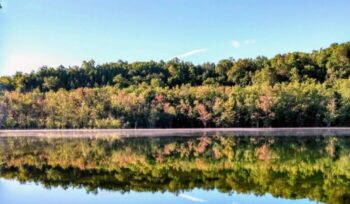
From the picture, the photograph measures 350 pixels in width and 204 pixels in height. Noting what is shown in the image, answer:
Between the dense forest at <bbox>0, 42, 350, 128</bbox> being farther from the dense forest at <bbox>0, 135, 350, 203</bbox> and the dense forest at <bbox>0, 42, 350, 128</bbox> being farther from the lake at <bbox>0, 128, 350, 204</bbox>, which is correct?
the lake at <bbox>0, 128, 350, 204</bbox>

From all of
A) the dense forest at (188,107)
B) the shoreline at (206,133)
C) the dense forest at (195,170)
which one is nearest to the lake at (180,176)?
the dense forest at (195,170)

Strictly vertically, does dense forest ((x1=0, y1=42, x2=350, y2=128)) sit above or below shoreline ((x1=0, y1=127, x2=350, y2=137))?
above

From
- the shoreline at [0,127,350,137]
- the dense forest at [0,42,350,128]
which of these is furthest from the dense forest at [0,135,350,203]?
the dense forest at [0,42,350,128]

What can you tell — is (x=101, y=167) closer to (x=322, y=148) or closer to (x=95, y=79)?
(x=322, y=148)

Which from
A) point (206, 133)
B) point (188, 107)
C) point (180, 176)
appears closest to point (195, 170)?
point (180, 176)

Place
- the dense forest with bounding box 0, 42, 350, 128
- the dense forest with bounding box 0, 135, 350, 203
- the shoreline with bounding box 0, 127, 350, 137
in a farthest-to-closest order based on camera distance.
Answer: the dense forest with bounding box 0, 42, 350, 128 → the shoreline with bounding box 0, 127, 350, 137 → the dense forest with bounding box 0, 135, 350, 203

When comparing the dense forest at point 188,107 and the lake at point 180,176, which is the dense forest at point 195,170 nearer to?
the lake at point 180,176

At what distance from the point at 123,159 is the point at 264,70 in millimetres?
52120

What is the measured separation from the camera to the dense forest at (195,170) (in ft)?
43.7

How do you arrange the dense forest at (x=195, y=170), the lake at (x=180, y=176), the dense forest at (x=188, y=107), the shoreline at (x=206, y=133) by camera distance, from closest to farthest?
the lake at (x=180, y=176) < the dense forest at (x=195, y=170) < the shoreline at (x=206, y=133) < the dense forest at (x=188, y=107)

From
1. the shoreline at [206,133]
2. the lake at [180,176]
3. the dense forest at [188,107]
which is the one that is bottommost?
the lake at [180,176]

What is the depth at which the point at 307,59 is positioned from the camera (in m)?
70.4

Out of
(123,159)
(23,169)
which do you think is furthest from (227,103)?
(23,169)

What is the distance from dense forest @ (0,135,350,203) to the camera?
43.7 ft
